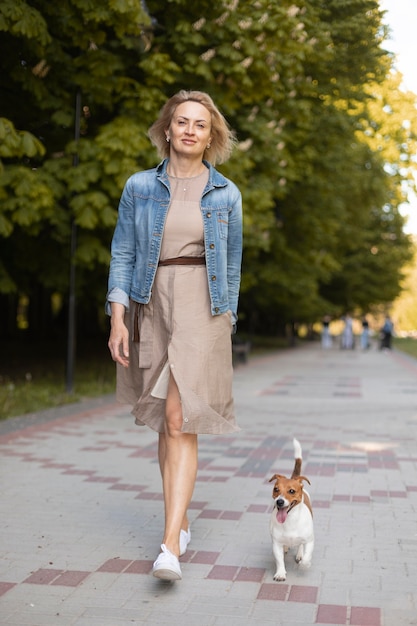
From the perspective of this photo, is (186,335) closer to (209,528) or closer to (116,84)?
Result: (209,528)

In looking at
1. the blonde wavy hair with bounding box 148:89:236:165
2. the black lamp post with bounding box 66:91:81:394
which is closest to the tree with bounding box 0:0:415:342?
the black lamp post with bounding box 66:91:81:394

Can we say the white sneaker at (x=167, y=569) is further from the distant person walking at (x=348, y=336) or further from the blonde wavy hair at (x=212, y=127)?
the distant person walking at (x=348, y=336)

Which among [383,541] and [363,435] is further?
[363,435]

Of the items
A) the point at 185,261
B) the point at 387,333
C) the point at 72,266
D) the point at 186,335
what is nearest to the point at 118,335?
the point at 186,335

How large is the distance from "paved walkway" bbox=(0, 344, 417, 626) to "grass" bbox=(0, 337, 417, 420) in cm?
80

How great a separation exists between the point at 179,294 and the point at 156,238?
30 cm

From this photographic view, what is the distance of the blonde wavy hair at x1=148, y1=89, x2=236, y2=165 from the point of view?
487 cm

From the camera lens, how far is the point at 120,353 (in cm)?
481

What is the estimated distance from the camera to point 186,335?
4.71 m

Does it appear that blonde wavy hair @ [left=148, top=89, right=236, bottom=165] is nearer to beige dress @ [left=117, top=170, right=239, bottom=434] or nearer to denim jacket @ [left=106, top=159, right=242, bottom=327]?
denim jacket @ [left=106, top=159, right=242, bottom=327]

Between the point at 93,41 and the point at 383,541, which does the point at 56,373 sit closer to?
the point at 93,41

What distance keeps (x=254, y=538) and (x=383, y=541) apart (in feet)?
2.43

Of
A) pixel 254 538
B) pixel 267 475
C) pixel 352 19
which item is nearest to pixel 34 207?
pixel 352 19

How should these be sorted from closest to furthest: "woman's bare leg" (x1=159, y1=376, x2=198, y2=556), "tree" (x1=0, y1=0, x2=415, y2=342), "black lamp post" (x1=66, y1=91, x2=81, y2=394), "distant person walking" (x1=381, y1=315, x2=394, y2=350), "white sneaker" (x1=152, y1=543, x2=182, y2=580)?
1. "white sneaker" (x1=152, y1=543, x2=182, y2=580)
2. "woman's bare leg" (x1=159, y1=376, x2=198, y2=556)
3. "tree" (x1=0, y1=0, x2=415, y2=342)
4. "black lamp post" (x1=66, y1=91, x2=81, y2=394)
5. "distant person walking" (x1=381, y1=315, x2=394, y2=350)
